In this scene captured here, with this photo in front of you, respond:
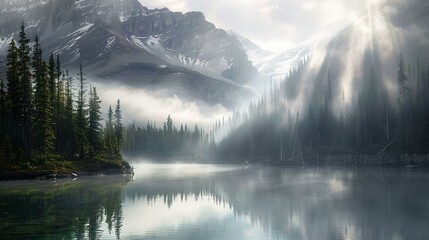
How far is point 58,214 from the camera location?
41031 mm

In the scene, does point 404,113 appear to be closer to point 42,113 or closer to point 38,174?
point 42,113

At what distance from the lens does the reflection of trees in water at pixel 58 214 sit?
3203cm

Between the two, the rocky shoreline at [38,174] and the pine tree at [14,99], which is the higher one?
the pine tree at [14,99]

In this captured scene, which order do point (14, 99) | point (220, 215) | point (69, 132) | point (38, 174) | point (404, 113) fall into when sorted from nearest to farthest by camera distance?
point (220, 215)
point (38, 174)
point (14, 99)
point (69, 132)
point (404, 113)

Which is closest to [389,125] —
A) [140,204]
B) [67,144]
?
[67,144]

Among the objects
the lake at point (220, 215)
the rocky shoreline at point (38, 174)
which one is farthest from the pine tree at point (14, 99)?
the lake at point (220, 215)

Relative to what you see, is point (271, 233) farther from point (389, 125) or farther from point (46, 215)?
point (389, 125)

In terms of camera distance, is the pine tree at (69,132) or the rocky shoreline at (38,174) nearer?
the rocky shoreline at (38,174)

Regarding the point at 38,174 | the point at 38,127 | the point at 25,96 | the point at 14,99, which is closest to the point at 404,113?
the point at 38,127

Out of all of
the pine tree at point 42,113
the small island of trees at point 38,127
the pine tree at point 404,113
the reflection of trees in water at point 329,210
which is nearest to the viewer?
the reflection of trees in water at point 329,210

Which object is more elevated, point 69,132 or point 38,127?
point 38,127

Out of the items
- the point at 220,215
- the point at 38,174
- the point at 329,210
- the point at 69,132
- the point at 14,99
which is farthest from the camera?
the point at 69,132

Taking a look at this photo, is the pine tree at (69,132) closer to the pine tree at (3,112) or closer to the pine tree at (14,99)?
the pine tree at (14,99)

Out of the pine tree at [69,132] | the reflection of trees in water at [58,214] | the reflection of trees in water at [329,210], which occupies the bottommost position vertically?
the reflection of trees in water at [329,210]
